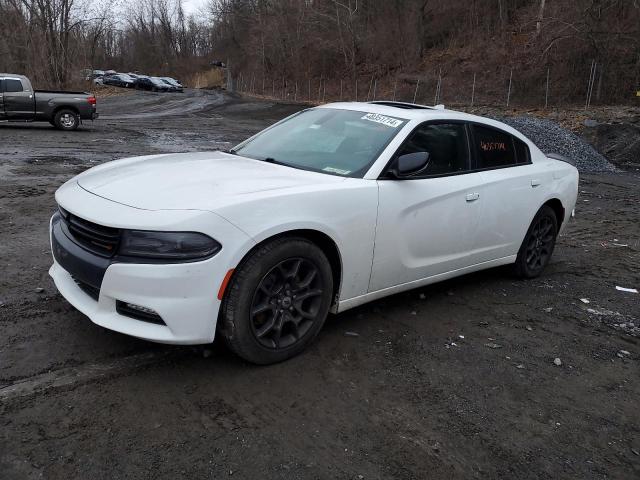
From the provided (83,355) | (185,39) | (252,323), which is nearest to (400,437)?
(252,323)

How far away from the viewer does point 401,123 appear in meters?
4.23

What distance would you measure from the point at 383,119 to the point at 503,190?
1251 mm

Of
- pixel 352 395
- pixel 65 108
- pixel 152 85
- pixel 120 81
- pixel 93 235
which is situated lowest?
pixel 352 395

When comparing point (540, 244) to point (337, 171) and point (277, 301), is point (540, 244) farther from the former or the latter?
point (277, 301)

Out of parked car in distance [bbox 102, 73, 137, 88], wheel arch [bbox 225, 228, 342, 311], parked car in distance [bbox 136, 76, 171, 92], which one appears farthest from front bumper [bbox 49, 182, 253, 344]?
parked car in distance [bbox 102, 73, 137, 88]

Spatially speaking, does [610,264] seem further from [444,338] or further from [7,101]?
[7,101]

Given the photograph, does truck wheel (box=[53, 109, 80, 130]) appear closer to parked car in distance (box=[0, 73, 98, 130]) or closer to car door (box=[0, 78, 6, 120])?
parked car in distance (box=[0, 73, 98, 130])

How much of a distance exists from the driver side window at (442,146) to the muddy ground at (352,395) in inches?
44.0

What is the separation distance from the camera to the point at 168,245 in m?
2.92

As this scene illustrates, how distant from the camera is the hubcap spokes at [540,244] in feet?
17.5

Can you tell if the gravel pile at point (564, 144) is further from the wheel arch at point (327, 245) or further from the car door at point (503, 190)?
the wheel arch at point (327, 245)

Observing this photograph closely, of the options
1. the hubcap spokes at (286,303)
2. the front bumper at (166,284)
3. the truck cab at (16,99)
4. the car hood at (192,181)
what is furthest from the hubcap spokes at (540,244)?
the truck cab at (16,99)

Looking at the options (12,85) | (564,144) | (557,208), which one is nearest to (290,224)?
(557,208)

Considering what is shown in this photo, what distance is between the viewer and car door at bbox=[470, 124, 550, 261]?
466 cm
